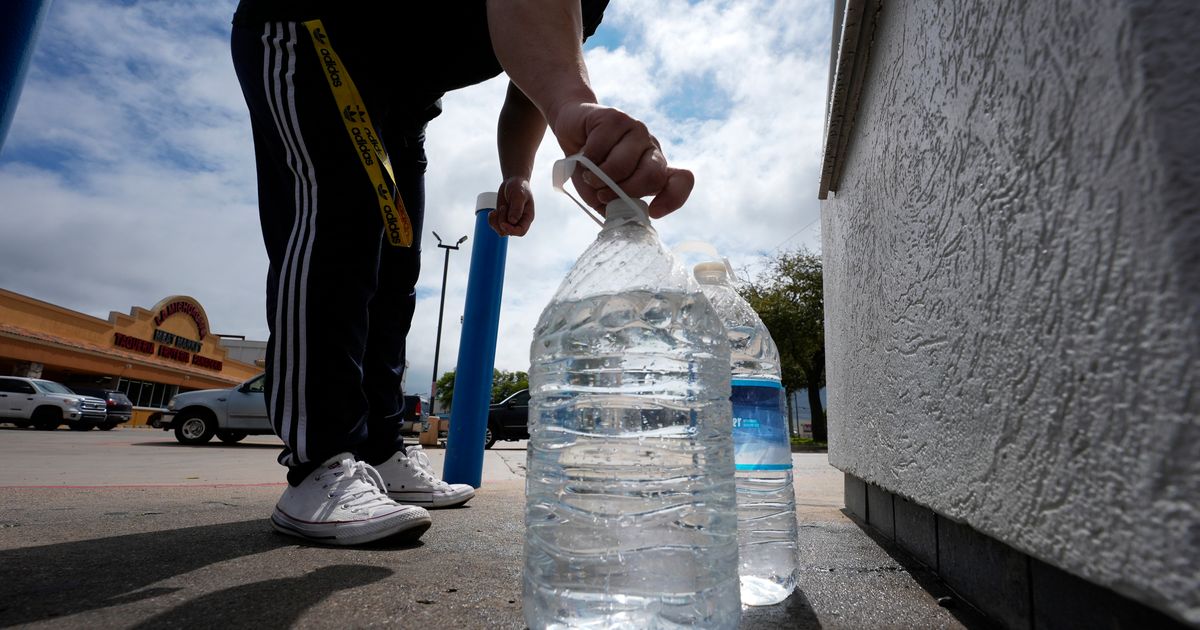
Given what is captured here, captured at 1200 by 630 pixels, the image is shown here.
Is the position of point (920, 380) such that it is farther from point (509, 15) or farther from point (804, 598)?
point (509, 15)

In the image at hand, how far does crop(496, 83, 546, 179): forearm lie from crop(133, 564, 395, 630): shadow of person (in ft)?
4.66

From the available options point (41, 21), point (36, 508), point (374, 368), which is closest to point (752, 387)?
point (374, 368)

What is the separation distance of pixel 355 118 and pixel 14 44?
130cm

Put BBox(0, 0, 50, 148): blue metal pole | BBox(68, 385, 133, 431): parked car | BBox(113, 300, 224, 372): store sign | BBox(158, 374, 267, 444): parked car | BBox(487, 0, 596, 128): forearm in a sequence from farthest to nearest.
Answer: BBox(113, 300, 224, 372): store sign → BBox(68, 385, 133, 431): parked car → BBox(158, 374, 267, 444): parked car → BBox(0, 0, 50, 148): blue metal pole → BBox(487, 0, 596, 128): forearm

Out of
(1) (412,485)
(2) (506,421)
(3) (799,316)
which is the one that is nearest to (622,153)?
(1) (412,485)

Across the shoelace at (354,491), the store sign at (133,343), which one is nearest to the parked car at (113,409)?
the store sign at (133,343)

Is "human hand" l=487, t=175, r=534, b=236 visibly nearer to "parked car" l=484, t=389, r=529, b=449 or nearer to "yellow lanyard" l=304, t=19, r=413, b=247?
"yellow lanyard" l=304, t=19, r=413, b=247

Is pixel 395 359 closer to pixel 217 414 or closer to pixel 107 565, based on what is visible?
pixel 107 565

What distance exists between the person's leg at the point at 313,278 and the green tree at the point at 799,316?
19.1 metres

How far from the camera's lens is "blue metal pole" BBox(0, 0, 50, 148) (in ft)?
6.22

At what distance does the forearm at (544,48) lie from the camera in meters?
1.15

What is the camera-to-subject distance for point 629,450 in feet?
3.90

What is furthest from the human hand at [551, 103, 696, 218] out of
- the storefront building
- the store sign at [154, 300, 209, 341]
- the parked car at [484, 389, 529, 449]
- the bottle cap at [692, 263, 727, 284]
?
the store sign at [154, 300, 209, 341]

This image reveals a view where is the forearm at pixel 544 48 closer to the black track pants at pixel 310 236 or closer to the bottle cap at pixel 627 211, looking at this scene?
the bottle cap at pixel 627 211
